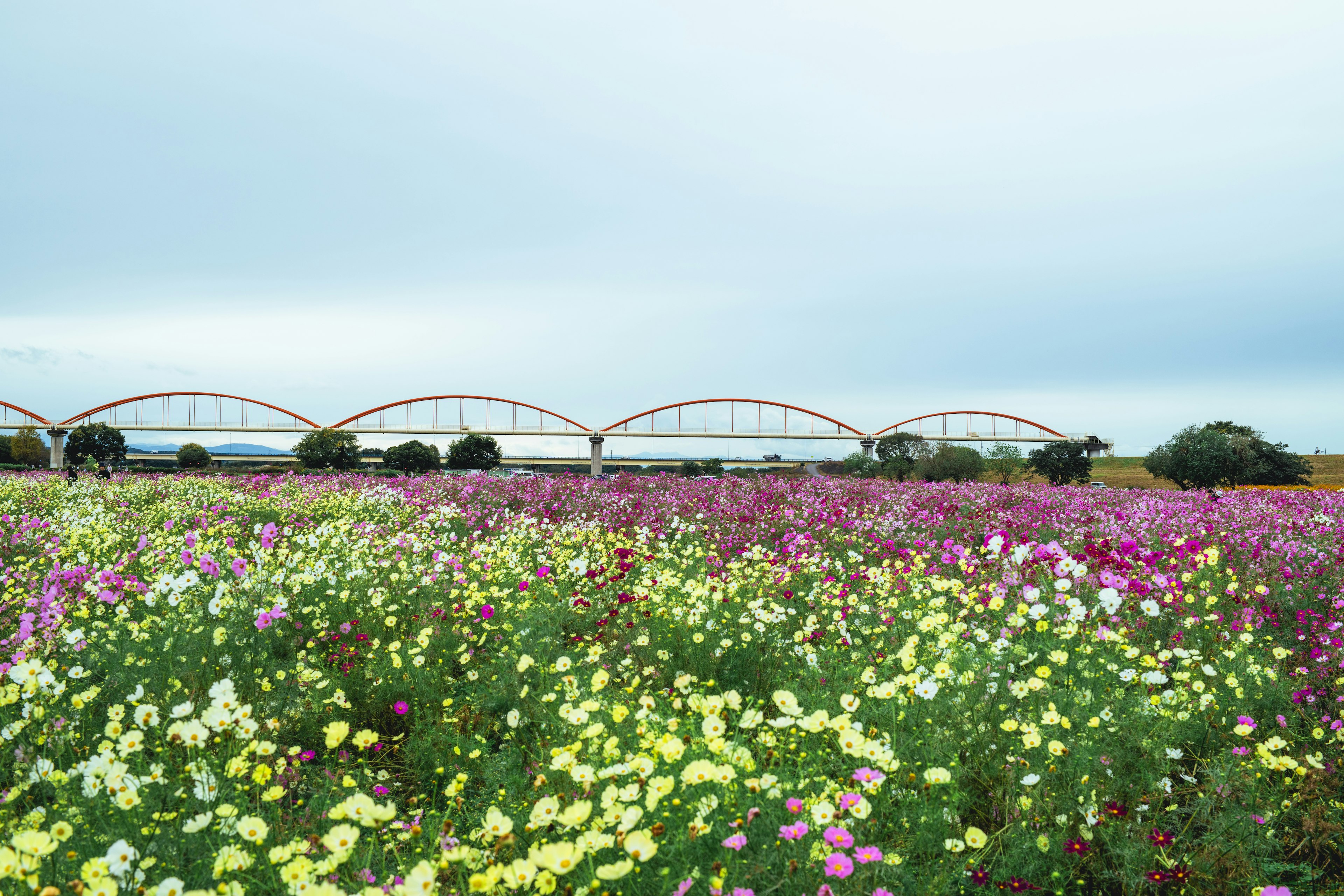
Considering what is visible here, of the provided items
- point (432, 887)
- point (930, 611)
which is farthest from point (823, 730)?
point (930, 611)

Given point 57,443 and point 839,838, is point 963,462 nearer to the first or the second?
point 839,838

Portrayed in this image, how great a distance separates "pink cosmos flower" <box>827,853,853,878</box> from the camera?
1906 mm

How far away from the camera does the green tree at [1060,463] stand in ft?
161

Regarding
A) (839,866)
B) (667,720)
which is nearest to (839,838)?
(839,866)

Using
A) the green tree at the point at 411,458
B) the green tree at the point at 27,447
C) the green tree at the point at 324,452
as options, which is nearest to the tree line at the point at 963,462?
the green tree at the point at 411,458

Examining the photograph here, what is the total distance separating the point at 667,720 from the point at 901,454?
47536mm

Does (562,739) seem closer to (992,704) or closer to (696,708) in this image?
(696,708)

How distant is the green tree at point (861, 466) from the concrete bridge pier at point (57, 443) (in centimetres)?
7529

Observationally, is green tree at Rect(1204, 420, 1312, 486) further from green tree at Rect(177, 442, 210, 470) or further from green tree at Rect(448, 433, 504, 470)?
green tree at Rect(177, 442, 210, 470)

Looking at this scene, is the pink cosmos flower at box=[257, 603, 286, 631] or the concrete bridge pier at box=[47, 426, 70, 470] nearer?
the pink cosmos flower at box=[257, 603, 286, 631]

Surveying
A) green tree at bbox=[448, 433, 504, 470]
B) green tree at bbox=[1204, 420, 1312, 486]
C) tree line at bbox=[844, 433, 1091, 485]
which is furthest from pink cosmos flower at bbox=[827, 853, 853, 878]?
green tree at bbox=[448, 433, 504, 470]

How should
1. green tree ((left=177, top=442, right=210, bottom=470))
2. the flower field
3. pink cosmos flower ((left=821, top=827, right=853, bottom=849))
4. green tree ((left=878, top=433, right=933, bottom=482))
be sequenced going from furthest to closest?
green tree ((left=177, top=442, right=210, bottom=470)) → green tree ((left=878, top=433, right=933, bottom=482)) → the flower field → pink cosmos flower ((left=821, top=827, right=853, bottom=849))

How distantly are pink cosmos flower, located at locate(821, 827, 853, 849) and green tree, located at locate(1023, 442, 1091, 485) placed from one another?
51807 mm

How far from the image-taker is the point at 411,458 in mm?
48219
